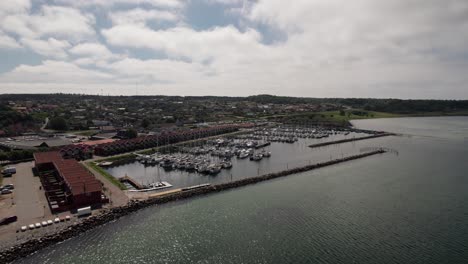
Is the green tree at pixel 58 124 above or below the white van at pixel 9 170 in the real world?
above

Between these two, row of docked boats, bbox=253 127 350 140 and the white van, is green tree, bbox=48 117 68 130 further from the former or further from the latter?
row of docked boats, bbox=253 127 350 140

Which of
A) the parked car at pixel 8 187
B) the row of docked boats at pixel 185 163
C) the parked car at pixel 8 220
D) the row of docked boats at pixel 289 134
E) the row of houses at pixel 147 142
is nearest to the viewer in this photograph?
the parked car at pixel 8 220

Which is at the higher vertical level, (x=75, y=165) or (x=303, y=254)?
(x=75, y=165)

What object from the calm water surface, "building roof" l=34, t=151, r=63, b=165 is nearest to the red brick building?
"building roof" l=34, t=151, r=63, b=165

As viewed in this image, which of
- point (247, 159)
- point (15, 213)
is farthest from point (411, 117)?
point (15, 213)

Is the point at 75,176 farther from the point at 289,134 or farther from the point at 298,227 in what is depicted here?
the point at 289,134

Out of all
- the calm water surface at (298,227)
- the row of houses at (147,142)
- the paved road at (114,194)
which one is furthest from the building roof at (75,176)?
the row of houses at (147,142)

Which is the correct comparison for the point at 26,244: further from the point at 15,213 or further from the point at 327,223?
the point at 327,223

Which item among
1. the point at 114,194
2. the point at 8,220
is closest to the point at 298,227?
the point at 114,194

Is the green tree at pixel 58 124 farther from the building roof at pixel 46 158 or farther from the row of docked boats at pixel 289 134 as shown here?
the row of docked boats at pixel 289 134
